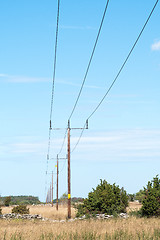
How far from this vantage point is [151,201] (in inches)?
1206

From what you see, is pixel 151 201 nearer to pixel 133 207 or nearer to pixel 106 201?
pixel 106 201

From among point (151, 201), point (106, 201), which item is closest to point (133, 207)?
point (106, 201)

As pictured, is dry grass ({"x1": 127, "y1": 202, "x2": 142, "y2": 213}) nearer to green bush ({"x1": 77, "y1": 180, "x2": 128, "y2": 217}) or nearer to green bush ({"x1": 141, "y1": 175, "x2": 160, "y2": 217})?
green bush ({"x1": 77, "y1": 180, "x2": 128, "y2": 217})

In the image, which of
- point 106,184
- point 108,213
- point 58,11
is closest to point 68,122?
point 106,184

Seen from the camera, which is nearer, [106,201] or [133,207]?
[106,201]

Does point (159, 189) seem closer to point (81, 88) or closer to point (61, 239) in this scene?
point (81, 88)

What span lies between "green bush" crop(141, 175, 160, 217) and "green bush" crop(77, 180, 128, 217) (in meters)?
3.22

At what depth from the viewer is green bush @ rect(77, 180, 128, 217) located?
111 ft

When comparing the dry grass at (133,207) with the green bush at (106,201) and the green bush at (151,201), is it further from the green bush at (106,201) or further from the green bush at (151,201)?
the green bush at (151,201)

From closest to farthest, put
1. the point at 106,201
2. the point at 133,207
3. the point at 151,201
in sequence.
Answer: the point at 151,201, the point at 106,201, the point at 133,207

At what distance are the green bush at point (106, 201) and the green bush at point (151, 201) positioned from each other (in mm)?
3219

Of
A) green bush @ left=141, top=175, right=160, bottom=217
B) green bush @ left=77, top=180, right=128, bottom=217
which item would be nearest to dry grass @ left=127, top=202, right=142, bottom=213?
green bush @ left=77, top=180, right=128, bottom=217

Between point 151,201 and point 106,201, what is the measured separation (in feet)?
15.5

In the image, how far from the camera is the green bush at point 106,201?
111ft
